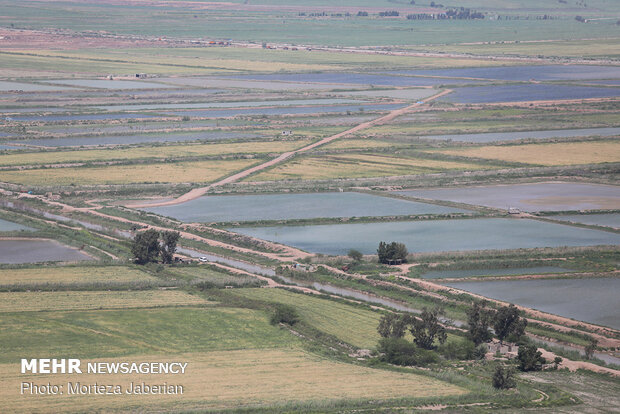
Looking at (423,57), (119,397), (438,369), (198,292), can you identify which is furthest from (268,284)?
(423,57)

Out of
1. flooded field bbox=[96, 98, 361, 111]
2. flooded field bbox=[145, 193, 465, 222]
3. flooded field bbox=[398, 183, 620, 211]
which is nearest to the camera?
flooded field bbox=[145, 193, 465, 222]

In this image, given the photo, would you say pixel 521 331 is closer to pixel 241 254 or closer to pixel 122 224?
pixel 241 254

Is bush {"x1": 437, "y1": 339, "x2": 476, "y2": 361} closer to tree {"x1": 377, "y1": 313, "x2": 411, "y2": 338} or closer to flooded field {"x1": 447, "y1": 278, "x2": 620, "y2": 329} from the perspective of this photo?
tree {"x1": 377, "y1": 313, "x2": 411, "y2": 338}

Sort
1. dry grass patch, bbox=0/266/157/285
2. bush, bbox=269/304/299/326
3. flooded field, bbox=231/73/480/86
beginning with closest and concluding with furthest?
bush, bbox=269/304/299/326, dry grass patch, bbox=0/266/157/285, flooded field, bbox=231/73/480/86

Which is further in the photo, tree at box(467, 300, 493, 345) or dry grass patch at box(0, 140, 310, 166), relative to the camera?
dry grass patch at box(0, 140, 310, 166)

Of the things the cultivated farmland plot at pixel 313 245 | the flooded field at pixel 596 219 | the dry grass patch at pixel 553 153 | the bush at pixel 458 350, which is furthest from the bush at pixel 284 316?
the dry grass patch at pixel 553 153

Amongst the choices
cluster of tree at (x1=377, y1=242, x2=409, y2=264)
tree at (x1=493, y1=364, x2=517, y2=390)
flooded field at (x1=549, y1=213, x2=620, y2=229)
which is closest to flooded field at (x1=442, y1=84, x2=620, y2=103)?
flooded field at (x1=549, y1=213, x2=620, y2=229)

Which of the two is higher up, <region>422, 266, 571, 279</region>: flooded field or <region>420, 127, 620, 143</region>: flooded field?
<region>420, 127, 620, 143</region>: flooded field

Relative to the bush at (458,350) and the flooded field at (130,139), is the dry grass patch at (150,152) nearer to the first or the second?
the flooded field at (130,139)
